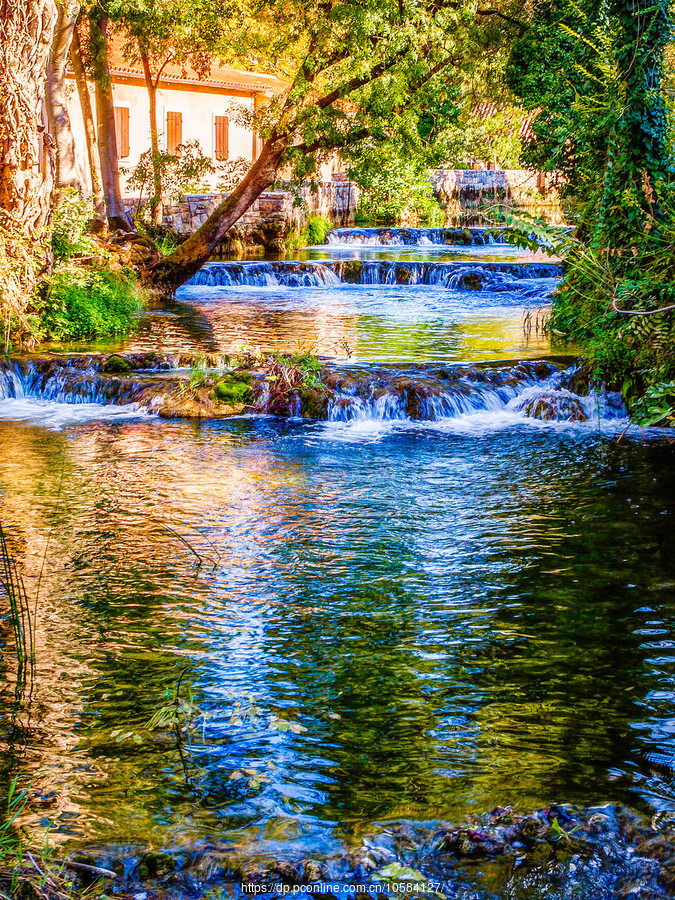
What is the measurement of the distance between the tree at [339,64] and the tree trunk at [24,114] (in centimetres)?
508

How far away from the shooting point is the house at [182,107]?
2908 centimetres

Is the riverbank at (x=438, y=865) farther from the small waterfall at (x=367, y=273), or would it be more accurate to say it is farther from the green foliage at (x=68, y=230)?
the small waterfall at (x=367, y=273)

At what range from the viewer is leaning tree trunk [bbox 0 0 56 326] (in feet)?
40.3

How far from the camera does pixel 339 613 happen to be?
586 cm

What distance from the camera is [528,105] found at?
1617 centimetres

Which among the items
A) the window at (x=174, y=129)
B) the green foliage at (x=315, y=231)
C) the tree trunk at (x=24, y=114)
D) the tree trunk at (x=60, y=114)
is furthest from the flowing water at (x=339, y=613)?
the window at (x=174, y=129)

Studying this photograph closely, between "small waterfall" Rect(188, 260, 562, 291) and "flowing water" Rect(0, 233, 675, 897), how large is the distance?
10.1m

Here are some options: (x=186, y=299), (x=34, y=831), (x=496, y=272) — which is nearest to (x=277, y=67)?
(x=186, y=299)

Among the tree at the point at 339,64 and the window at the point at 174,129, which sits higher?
the window at the point at 174,129

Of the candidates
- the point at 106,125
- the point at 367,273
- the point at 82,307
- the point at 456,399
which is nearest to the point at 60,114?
the point at 106,125

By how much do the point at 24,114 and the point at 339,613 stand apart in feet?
31.5

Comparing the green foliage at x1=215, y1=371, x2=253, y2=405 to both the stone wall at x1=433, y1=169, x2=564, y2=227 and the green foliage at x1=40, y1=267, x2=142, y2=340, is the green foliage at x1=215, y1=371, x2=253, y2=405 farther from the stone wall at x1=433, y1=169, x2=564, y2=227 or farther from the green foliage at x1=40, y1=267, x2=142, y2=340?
the stone wall at x1=433, y1=169, x2=564, y2=227

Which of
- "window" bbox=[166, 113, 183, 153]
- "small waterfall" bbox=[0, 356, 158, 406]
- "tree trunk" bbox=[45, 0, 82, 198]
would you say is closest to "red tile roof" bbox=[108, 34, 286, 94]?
"window" bbox=[166, 113, 183, 153]

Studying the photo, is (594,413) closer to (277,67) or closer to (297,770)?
(297,770)
